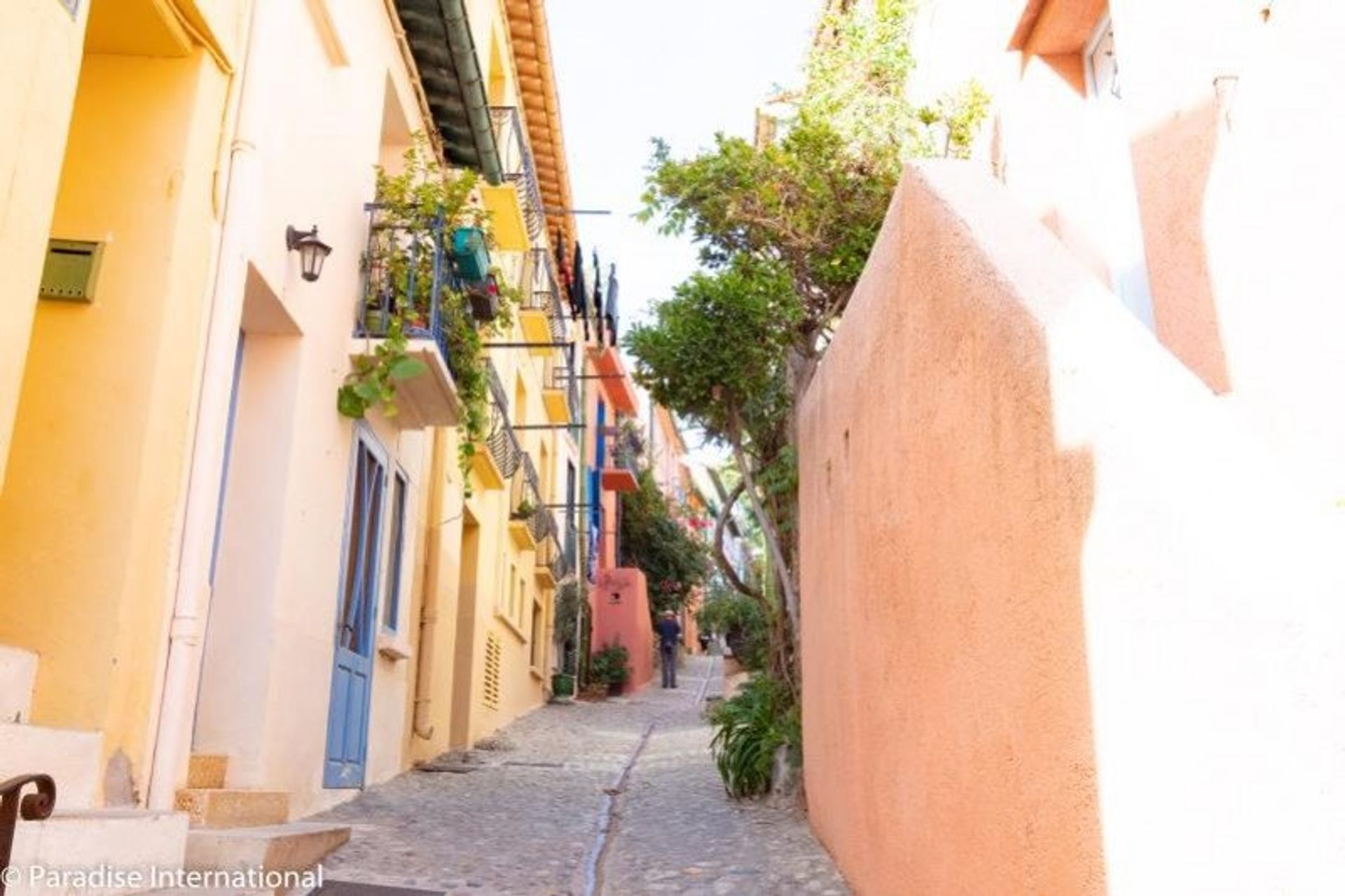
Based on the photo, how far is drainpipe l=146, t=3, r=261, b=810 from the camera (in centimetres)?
478

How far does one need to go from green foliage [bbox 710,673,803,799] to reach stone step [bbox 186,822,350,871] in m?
3.49

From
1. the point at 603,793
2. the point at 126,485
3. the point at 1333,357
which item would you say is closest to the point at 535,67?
the point at 603,793

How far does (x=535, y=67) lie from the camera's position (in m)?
15.0

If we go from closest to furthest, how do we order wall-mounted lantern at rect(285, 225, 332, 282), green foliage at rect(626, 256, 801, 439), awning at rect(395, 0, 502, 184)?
1. wall-mounted lantern at rect(285, 225, 332, 282)
2. green foliage at rect(626, 256, 801, 439)
3. awning at rect(395, 0, 502, 184)

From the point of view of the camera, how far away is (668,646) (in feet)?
78.4

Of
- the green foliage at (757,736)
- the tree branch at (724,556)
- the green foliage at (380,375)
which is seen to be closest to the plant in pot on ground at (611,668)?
the tree branch at (724,556)

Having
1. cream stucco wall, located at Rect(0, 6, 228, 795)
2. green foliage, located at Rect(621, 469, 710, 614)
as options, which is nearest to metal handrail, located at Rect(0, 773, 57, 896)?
cream stucco wall, located at Rect(0, 6, 228, 795)

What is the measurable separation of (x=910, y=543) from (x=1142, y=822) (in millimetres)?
1981

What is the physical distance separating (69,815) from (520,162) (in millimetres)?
11335

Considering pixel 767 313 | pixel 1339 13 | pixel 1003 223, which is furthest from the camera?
pixel 767 313

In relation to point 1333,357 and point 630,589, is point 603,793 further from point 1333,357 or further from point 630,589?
point 630,589

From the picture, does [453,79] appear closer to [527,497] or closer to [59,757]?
[527,497]

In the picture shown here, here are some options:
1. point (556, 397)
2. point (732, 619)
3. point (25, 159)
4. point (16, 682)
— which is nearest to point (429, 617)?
point (16, 682)

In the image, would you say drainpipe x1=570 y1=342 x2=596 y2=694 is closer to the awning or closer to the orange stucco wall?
the awning
